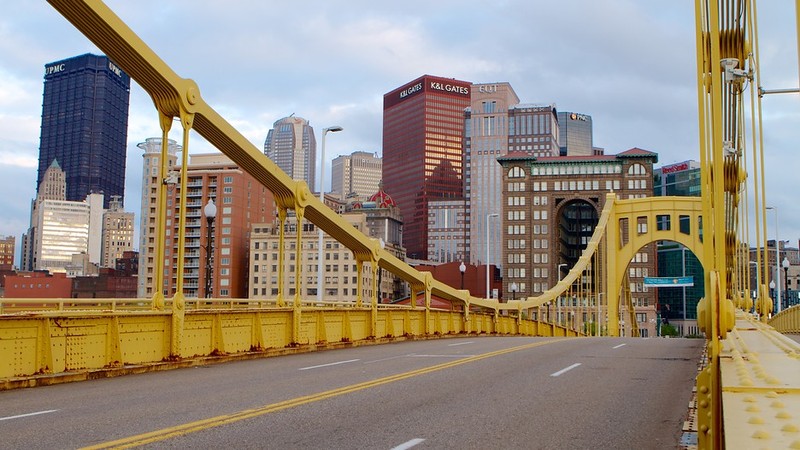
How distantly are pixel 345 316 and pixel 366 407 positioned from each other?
47.5 ft

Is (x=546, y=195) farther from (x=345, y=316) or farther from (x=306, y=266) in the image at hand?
(x=345, y=316)

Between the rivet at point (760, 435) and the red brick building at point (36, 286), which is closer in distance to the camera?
the rivet at point (760, 435)

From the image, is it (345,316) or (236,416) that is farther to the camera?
(345,316)

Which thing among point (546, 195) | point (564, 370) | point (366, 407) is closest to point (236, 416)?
point (366, 407)

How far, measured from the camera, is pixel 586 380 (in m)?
13.2

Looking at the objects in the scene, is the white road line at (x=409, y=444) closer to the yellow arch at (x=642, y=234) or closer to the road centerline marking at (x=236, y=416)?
the road centerline marking at (x=236, y=416)

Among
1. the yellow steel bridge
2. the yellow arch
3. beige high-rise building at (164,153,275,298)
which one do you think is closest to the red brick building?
beige high-rise building at (164,153,275,298)

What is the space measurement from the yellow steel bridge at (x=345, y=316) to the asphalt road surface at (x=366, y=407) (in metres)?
0.89

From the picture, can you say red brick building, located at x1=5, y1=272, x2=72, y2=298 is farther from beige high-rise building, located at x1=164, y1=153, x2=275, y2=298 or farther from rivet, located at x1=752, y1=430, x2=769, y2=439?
rivet, located at x1=752, y1=430, x2=769, y2=439

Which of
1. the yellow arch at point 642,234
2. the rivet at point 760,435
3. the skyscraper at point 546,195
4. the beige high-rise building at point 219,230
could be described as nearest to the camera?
the rivet at point 760,435

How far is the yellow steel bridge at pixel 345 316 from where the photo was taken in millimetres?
4336

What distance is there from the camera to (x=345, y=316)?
24125 millimetres

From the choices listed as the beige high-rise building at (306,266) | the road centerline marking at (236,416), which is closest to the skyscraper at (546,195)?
the beige high-rise building at (306,266)

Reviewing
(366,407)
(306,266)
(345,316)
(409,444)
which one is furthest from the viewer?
(306,266)
